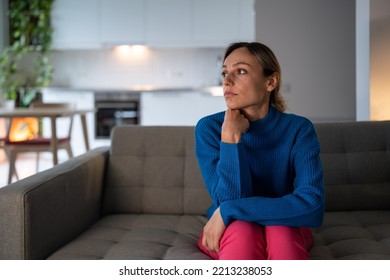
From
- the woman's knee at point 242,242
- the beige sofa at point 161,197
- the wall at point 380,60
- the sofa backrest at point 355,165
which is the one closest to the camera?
the woman's knee at point 242,242

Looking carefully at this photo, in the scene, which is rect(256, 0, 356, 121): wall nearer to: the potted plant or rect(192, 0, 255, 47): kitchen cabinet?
rect(192, 0, 255, 47): kitchen cabinet

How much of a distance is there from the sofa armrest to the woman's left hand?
0.46 m

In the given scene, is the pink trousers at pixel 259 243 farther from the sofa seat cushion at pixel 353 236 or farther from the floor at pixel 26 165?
the floor at pixel 26 165

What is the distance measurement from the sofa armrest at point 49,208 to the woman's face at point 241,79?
58cm

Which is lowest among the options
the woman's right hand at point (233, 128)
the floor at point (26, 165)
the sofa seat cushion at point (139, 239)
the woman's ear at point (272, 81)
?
the floor at point (26, 165)

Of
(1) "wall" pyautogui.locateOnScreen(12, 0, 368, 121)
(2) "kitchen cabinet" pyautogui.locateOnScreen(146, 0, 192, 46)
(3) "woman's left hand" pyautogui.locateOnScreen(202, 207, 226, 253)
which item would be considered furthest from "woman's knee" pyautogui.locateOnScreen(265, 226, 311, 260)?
(2) "kitchen cabinet" pyautogui.locateOnScreen(146, 0, 192, 46)

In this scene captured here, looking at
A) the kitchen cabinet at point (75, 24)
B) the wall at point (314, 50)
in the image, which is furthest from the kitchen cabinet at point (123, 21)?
the wall at point (314, 50)

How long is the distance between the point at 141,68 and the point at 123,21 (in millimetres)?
647

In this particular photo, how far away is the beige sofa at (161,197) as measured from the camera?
152 cm

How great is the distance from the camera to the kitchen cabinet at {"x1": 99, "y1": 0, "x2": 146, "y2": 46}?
6.50 metres

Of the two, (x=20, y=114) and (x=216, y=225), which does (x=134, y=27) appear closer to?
(x=20, y=114)

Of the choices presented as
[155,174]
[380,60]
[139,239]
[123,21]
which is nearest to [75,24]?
[123,21]

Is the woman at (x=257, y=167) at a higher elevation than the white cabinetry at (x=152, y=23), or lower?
lower

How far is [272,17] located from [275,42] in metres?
0.20
